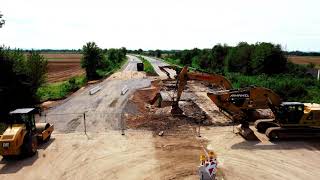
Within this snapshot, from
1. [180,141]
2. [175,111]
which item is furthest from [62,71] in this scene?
[180,141]

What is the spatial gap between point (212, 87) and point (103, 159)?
2508 cm

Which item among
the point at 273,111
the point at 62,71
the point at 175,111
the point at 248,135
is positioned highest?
the point at 273,111

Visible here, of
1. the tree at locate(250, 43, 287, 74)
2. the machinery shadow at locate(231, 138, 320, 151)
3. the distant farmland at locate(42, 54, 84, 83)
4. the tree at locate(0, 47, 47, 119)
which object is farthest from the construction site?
the distant farmland at locate(42, 54, 84, 83)

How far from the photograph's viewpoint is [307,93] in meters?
33.9

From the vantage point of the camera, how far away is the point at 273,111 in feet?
66.9

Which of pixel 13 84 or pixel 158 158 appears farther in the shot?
pixel 13 84

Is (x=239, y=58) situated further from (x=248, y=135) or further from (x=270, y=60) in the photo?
(x=248, y=135)

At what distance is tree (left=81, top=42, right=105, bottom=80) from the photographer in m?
55.0

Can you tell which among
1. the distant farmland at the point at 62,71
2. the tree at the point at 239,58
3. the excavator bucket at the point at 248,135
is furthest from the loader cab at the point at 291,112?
the distant farmland at the point at 62,71

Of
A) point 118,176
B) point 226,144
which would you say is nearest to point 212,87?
point 226,144

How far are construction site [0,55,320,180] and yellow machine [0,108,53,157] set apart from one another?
0.34ft

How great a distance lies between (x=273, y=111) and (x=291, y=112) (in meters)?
1.01

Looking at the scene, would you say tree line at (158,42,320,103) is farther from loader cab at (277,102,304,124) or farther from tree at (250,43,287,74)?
loader cab at (277,102,304,124)

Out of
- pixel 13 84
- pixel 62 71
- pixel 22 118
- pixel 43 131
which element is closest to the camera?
pixel 22 118
